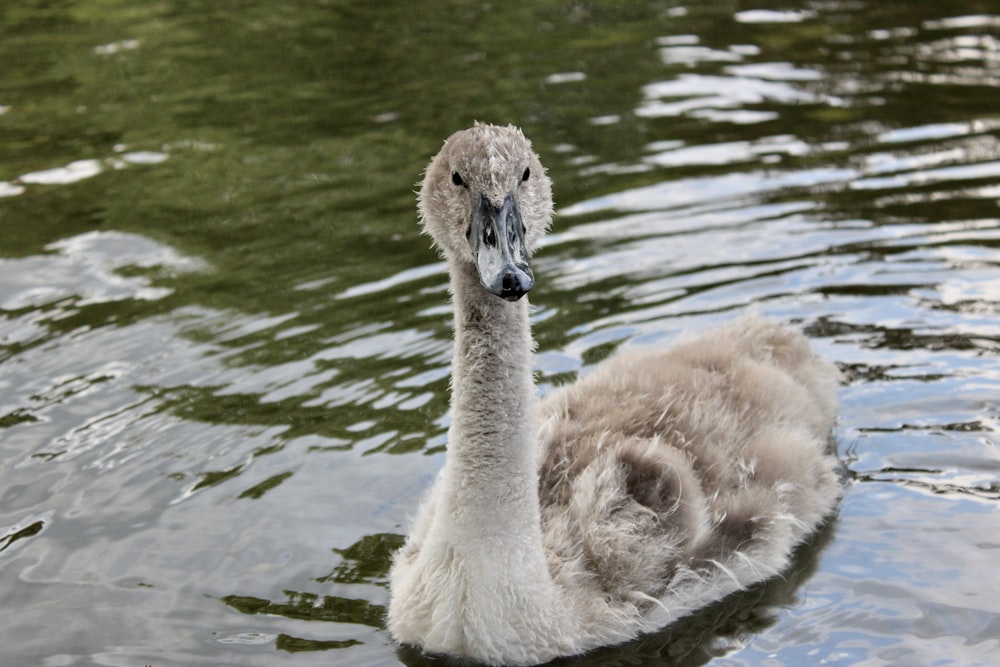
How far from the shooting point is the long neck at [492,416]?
5555mm

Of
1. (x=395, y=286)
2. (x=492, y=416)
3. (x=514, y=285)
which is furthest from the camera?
(x=395, y=286)

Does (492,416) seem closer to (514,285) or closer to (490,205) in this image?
(514,285)

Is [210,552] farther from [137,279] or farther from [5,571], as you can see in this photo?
[137,279]

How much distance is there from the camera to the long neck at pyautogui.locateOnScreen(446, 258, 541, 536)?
5555 mm

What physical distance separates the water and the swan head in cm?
179

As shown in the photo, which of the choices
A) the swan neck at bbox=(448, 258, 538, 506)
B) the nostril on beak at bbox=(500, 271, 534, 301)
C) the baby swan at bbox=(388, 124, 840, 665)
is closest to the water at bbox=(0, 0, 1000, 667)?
the baby swan at bbox=(388, 124, 840, 665)

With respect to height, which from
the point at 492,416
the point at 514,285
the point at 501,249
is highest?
the point at 501,249

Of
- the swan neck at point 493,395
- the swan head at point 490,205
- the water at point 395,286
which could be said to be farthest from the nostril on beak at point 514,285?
the water at point 395,286

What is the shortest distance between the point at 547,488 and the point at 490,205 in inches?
62.1

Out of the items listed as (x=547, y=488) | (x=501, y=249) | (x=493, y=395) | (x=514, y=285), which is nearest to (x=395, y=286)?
(x=547, y=488)

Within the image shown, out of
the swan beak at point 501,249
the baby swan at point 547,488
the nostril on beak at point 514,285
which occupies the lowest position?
the baby swan at point 547,488

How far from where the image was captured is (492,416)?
561 centimetres

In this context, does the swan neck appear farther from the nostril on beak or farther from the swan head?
the nostril on beak

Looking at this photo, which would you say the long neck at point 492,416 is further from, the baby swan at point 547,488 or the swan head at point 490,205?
the swan head at point 490,205
